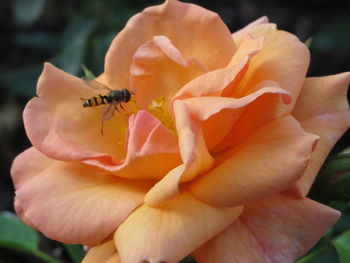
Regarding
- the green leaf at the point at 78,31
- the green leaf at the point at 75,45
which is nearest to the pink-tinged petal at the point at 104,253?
the green leaf at the point at 75,45

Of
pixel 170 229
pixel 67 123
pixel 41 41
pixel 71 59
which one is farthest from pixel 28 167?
pixel 41 41

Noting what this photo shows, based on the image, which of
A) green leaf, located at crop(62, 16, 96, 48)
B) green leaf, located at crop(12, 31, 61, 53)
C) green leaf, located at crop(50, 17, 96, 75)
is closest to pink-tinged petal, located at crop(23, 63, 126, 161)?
green leaf, located at crop(50, 17, 96, 75)

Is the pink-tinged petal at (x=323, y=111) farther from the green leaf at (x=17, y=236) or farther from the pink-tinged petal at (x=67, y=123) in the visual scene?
the green leaf at (x=17, y=236)

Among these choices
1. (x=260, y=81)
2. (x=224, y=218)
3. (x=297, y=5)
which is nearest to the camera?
(x=224, y=218)

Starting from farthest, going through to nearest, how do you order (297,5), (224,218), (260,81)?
(297,5), (260,81), (224,218)

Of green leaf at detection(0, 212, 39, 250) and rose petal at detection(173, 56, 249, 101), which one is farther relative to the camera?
green leaf at detection(0, 212, 39, 250)

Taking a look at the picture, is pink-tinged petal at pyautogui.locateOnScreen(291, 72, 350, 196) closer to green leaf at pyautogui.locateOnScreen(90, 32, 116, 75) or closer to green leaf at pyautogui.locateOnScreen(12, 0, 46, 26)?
green leaf at pyautogui.locateOnScreen(90, 32, 116, 75)

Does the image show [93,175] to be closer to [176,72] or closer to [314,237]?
[176,72]

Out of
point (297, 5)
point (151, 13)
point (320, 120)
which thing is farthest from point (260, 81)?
point (297, 5)
